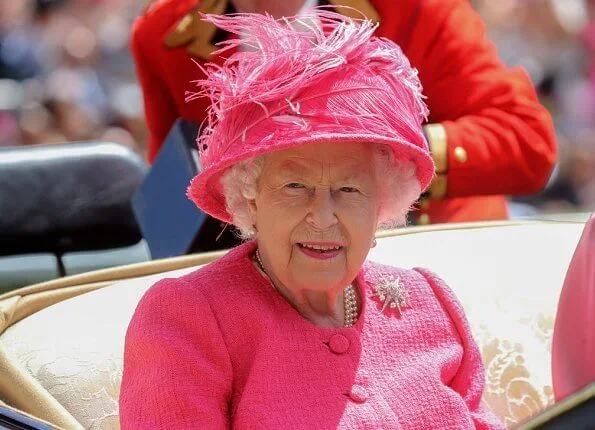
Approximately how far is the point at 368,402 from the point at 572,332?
0.86 ft

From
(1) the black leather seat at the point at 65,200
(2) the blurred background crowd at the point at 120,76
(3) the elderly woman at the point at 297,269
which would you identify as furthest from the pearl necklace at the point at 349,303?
(2) the blurred background crowd at the point at 120,76

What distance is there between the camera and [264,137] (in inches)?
57.5

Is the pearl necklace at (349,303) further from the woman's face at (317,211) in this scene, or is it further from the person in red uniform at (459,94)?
the person in red uniform at (459,94)

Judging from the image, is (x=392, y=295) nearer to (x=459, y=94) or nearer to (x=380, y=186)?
(x=380, y=186)

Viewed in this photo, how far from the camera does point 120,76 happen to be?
5.50 metres

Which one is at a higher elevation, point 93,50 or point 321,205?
point 321,205

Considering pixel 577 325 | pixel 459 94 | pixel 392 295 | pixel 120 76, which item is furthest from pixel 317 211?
pixel 120 76

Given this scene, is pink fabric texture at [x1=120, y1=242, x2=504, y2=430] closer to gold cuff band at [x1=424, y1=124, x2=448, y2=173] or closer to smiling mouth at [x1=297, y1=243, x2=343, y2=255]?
smiling mouth at [x1=297, y1=243, x2=343, y2=255]

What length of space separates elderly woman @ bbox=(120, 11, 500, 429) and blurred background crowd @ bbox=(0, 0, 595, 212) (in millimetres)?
3312

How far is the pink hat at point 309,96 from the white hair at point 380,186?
0.9 inches

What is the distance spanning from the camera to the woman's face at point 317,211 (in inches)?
59.1

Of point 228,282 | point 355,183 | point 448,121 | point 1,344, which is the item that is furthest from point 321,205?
point 448,121

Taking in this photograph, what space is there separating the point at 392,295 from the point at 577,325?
286 millimetres

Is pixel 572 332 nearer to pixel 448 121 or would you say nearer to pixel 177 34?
pixel 448 121
